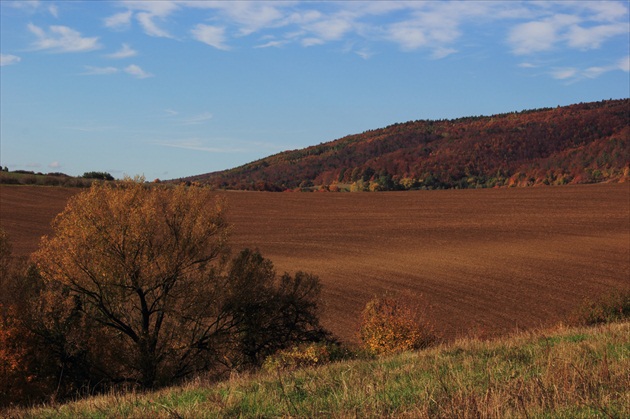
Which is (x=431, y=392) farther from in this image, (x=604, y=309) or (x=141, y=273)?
(x=604, y=309)

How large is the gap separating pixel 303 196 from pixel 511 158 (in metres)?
49.8

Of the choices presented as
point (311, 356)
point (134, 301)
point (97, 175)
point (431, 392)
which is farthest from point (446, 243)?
point (97, 175)

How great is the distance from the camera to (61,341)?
2628cm

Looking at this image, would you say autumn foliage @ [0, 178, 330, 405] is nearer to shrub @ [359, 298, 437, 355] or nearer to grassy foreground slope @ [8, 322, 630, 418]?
shrub @ [359, 298, 437, 355]

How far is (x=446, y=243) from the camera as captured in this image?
211 feet

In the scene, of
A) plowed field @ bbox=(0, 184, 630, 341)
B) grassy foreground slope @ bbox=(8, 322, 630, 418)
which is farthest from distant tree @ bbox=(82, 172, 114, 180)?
grassy foreground slope @ bbox=(8, 322, 630, 418)

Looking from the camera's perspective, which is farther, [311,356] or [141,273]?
[141,273]

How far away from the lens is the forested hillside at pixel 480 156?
108m

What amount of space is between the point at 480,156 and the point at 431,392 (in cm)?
12532

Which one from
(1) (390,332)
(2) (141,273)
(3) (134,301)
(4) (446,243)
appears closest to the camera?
(1) (390,332)

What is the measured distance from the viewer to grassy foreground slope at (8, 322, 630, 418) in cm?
642

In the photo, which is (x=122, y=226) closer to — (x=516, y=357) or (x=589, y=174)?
(x=516, y=357)

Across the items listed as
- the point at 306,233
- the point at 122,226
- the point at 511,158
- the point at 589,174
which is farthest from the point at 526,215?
the point at 122,226

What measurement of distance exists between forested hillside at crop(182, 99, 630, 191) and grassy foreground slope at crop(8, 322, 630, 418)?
8644cm
